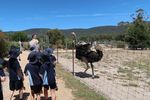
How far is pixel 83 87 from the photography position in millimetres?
12680

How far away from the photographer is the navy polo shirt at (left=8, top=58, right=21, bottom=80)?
33.7 ft

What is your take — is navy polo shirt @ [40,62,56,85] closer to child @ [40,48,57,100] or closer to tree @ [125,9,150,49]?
child @ [40,48,57,100]

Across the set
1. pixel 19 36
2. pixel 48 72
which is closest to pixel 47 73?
pixel 48 72

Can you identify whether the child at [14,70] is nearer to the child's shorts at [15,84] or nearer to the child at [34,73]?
the child's shorts at [15,84]

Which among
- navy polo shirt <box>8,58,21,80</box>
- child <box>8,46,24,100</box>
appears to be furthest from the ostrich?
navy polo shirt <box>8,58,21,80</box>

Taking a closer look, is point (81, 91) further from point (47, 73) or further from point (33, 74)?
point (33, 74)

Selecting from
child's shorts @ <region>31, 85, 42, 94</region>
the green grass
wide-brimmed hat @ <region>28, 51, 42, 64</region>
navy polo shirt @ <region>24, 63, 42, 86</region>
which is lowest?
the green grass

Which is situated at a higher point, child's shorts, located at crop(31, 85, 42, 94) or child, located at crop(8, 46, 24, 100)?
child, located at crop(8, 46, 24, 100)

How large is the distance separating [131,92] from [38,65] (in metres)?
3.86

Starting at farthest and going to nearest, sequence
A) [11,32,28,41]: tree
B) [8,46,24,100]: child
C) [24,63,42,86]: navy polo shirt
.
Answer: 1. [11,32,28,41]: tree
2. [8,46,24,100]: child
3. [24,63,42,86]: navy polo shirt

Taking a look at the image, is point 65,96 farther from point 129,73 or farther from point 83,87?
point 129,73

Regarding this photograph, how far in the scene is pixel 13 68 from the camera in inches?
407

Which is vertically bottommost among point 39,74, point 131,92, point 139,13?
point 131,92

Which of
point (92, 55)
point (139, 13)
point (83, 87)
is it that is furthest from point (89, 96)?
point (139, 13)
